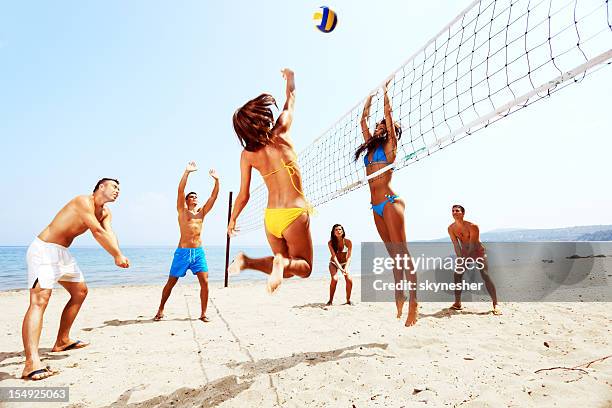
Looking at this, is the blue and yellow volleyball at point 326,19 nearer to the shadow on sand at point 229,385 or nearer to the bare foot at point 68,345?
the shadow on sand at point 229,385

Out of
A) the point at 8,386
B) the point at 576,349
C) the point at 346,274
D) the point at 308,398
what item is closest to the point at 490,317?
the point at 576,349

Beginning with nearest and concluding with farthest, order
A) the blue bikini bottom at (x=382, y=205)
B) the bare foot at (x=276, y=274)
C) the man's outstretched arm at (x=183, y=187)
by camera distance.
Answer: the bare foot at (x=276, y=274) → the blue bikini bottom at (x=382, y=205) → the man's outstretched arm at (x=183, y=187)

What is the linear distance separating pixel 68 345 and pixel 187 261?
178 centimetres

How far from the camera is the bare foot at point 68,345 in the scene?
410 cm

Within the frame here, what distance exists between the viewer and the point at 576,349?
3699mm

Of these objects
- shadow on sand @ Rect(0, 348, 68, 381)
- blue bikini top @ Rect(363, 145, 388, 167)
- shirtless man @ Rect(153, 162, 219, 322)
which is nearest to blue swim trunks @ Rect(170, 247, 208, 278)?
shirtless man @ Rect(153, 162, 219, 322)

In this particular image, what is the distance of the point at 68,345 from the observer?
13.6 feet

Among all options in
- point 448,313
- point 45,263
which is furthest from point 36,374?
point 448,313

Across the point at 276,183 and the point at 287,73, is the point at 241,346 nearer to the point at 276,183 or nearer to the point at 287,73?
the point at 276,183

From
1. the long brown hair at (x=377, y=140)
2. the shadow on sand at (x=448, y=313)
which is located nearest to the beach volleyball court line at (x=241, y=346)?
the long brown hair at (x=377, y=140)

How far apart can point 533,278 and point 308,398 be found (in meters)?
9.07

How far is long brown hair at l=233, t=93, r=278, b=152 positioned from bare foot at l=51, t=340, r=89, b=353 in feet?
11.2

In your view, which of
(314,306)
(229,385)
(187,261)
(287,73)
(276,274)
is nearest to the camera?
(276,274)

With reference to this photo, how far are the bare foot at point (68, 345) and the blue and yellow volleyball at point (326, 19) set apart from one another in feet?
15.4
